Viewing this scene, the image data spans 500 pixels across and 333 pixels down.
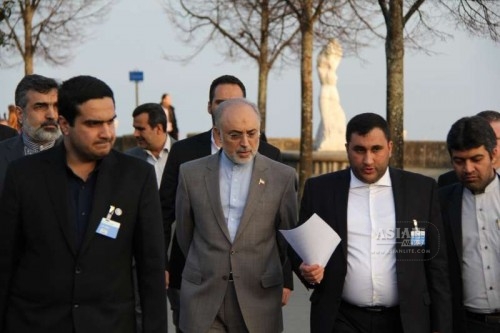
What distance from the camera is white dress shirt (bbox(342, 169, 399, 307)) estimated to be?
632 centimetres

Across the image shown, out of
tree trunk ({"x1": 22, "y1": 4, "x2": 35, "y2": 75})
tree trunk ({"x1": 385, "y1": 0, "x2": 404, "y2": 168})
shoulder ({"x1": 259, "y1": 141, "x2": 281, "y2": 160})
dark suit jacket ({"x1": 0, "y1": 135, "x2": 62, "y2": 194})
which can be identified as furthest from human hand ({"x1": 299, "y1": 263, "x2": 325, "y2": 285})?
tree trunk ({"x1": 22, "y1": 4, "x2": 35, "y2": 75})

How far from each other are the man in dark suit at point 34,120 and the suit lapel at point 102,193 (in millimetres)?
1705

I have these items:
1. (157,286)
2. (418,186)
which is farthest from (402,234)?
(157,286)

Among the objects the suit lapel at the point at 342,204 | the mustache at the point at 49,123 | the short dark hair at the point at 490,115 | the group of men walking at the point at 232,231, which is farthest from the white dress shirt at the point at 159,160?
the suit lapel at the point at 342,204

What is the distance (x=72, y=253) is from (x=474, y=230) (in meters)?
2.29

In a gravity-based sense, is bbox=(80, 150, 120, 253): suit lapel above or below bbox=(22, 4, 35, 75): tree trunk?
below

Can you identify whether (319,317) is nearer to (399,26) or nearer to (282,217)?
(282,217)

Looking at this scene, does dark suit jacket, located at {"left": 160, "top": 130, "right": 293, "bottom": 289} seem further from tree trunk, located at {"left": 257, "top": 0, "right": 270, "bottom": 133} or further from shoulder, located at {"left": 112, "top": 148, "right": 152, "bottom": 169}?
tree trunk, located at {"left": 257, "top": 0, "right": 270, "bottom": 133}

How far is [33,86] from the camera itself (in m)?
7.55

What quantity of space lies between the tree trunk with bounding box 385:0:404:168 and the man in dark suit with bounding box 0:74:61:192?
855 cm

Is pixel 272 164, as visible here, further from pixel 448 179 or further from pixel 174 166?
pixel 174 166

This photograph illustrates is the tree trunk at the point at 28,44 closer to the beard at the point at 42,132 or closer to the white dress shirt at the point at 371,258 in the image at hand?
the beard at the point at 42,132

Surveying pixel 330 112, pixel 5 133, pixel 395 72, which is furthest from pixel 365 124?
pixel 330 112

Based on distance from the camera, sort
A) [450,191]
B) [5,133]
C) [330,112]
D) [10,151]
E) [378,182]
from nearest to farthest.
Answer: [378,182] → [450,191] → [10,151] → [5,133] → [330,112]
